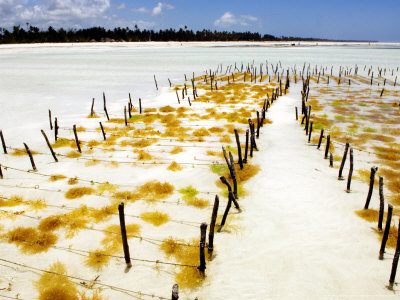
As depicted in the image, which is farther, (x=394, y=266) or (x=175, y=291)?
(x=394, y=266)

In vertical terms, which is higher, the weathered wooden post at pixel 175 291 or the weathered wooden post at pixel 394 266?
the weathered wooden post at pixel 175 291

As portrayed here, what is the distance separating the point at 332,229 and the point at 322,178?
121 inches

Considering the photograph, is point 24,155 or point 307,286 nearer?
point 307,286

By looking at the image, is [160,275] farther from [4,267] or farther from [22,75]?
[22,75]

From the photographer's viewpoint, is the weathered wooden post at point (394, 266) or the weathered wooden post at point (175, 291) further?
the weathered wooden post at point (394, 266)

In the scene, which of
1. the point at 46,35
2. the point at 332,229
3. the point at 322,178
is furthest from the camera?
Answer: the point at 46,35

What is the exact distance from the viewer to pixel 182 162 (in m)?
12.0

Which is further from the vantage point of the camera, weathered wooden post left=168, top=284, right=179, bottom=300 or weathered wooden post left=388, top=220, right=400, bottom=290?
weathered wooden post left=388, top=220, right=400, bottom=290

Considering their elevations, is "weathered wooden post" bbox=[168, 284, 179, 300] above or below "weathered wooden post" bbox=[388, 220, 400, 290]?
above

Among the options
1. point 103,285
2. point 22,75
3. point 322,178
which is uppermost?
point 22,75

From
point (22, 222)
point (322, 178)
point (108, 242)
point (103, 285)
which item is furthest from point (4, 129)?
point (322, 178)

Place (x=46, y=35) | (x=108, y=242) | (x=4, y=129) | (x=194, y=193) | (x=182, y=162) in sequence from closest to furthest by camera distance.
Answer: (x=108, y=242)
(x=194, y=193)
(x=182, y=162)
(x=4, y=129)
(x=46, y=35)

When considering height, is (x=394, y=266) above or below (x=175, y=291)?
below

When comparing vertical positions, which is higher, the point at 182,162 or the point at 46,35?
the point at 46,35
